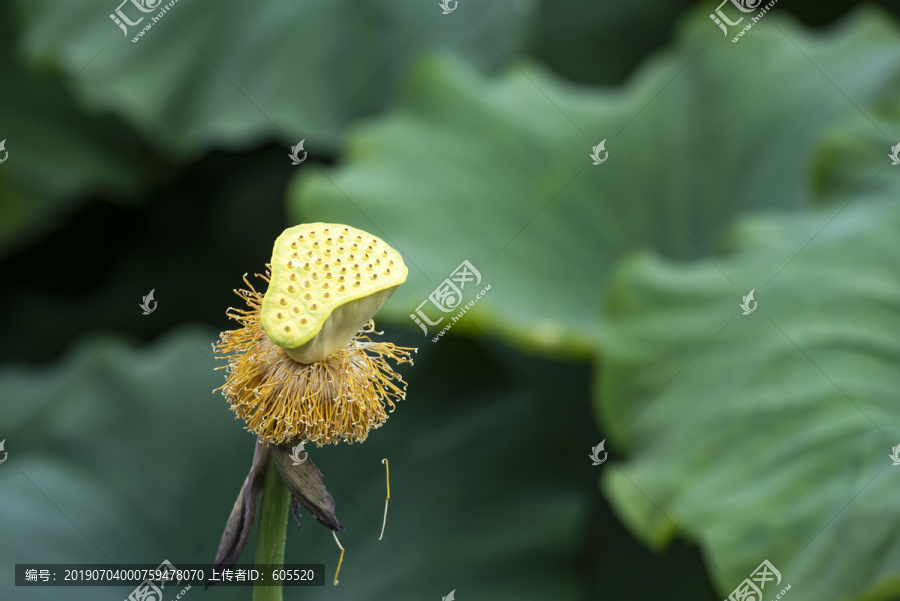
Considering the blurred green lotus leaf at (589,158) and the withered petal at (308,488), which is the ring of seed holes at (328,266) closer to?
the withered petal at (308,488)

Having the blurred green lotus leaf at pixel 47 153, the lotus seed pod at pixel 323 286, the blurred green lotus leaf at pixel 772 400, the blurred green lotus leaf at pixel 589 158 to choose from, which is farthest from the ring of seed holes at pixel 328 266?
the blurred green lotus leaf at pixel 47 153

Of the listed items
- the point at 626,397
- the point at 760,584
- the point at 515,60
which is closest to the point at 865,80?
the point at 515,60

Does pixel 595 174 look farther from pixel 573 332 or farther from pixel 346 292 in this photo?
pixel 346 292

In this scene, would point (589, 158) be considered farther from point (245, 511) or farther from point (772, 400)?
point (245, 511)

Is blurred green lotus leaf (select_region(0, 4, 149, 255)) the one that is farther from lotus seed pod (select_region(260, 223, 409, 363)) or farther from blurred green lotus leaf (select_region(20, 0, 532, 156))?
lotus seed pod (select_region(260, 223, 409, 363))

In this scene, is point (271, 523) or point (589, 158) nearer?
point (271, 523)

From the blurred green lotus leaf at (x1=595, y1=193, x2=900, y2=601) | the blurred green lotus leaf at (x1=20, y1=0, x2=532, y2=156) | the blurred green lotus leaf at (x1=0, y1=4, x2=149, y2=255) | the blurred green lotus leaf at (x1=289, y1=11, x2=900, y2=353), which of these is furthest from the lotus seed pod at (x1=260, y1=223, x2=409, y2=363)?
the blurred green lotus leaf at (x1=0, y1=4, x2=149, y2=255)

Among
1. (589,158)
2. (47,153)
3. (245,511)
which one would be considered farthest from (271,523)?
(47,153)
